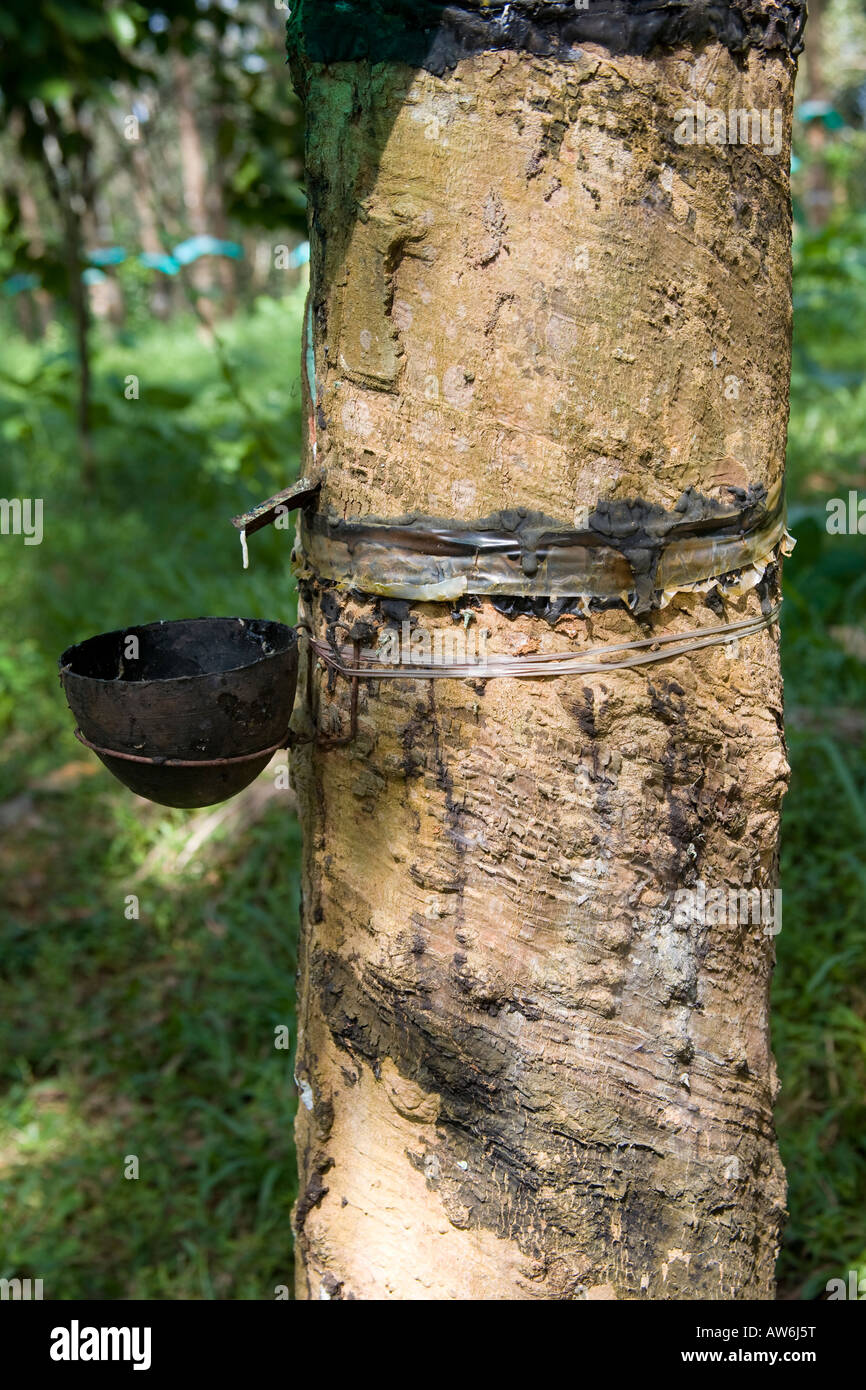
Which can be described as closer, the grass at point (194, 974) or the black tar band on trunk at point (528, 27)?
the black tar band on trunk at point (528, 27)

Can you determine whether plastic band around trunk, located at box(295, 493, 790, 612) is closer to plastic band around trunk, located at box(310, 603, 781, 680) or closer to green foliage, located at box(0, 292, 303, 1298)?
plastic band around trunk, located at box(310, 603, 781, 680)

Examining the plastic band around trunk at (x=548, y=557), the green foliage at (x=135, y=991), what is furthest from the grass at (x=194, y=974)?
the plastic band around trunk at (x=548, y=557)

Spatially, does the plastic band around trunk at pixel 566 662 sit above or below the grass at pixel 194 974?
above

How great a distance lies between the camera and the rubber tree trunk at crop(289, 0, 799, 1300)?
1.28m

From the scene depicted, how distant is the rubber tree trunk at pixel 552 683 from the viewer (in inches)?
50.2

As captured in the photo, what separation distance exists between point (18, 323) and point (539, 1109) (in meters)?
22.9

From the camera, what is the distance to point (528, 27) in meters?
1.23

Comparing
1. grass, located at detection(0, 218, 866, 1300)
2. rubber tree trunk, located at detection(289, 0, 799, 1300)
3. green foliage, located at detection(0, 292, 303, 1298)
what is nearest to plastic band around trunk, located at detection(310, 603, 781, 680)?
rubber tree trunk, located at detection(289, 0, 799, 1300)

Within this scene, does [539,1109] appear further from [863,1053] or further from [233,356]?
[233,356]

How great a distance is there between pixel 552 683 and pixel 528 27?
0.71 m

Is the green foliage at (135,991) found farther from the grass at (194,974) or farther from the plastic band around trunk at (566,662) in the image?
the plastic band around trunk at (566,662)

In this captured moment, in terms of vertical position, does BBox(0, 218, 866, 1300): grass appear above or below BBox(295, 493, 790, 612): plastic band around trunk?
below
